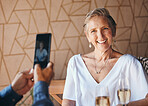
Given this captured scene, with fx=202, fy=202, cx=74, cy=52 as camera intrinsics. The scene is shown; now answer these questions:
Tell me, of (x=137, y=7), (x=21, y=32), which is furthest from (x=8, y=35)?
(x=137, y=7)

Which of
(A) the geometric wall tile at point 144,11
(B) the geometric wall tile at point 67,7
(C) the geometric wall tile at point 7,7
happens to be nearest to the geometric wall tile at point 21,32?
(C) the geometric wall tile at point 7,7

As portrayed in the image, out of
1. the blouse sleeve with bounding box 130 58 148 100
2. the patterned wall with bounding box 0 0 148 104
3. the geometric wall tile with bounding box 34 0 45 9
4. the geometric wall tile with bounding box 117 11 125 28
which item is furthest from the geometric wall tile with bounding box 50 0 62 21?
the blouse sleeve with bounding box 130 58 148 100

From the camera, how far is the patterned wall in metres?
2.12

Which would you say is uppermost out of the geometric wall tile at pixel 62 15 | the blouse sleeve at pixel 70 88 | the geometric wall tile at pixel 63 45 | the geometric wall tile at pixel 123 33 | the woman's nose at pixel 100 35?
the geometric wall tile at pixel 62 15

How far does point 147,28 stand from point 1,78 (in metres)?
1.89

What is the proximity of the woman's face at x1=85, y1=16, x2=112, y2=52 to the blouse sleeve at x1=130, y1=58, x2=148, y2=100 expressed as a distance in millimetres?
211

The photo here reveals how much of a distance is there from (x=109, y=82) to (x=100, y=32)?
29cm

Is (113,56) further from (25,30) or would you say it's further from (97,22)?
(25,30)

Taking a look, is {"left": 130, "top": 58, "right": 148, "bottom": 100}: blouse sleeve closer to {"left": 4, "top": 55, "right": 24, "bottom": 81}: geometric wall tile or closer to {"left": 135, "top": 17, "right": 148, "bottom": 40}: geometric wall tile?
{"left": 4, "top": 55, "right": 24, "bottom": 81}: geometric wall tile

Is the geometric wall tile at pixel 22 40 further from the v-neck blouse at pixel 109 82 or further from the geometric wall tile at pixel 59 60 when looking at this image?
the v-neck blouse at pixel 109 82

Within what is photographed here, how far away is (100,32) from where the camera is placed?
1186 mm

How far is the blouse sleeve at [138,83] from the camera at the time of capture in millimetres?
1072

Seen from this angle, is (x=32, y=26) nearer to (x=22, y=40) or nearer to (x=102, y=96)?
(x=22, y=40)

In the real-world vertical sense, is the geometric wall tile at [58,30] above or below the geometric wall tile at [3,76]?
above
